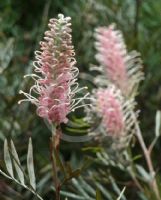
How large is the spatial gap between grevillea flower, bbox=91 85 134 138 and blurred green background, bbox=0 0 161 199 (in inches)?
12.9

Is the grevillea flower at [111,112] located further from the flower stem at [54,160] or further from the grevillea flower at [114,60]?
the flower stem at [54,160]

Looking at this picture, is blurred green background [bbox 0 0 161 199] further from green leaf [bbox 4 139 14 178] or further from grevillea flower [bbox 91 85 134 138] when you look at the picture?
green leaf [bbox 4 139 14 178]

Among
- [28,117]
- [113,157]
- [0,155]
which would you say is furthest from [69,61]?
[28,117]

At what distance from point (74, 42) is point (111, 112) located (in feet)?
3.06

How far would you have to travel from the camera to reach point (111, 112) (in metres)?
1.44

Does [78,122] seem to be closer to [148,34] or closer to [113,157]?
[113,157]

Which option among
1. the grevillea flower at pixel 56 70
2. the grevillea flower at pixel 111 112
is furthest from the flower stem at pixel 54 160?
the grevillea flower at pixel 111 112

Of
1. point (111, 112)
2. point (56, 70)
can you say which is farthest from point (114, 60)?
point (56, 70)

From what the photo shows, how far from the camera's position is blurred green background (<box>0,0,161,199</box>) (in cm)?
191

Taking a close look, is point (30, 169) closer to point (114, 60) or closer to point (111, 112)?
point (111, 112)

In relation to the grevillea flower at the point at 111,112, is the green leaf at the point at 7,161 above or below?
above

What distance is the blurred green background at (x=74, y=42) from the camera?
1.91 meters

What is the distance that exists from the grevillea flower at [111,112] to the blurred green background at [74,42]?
0.33 meters

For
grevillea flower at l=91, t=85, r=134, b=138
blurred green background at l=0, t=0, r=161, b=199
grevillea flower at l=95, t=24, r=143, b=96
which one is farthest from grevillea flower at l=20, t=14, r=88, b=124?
blurred green background at l=0, t=0, r=161, b=199
